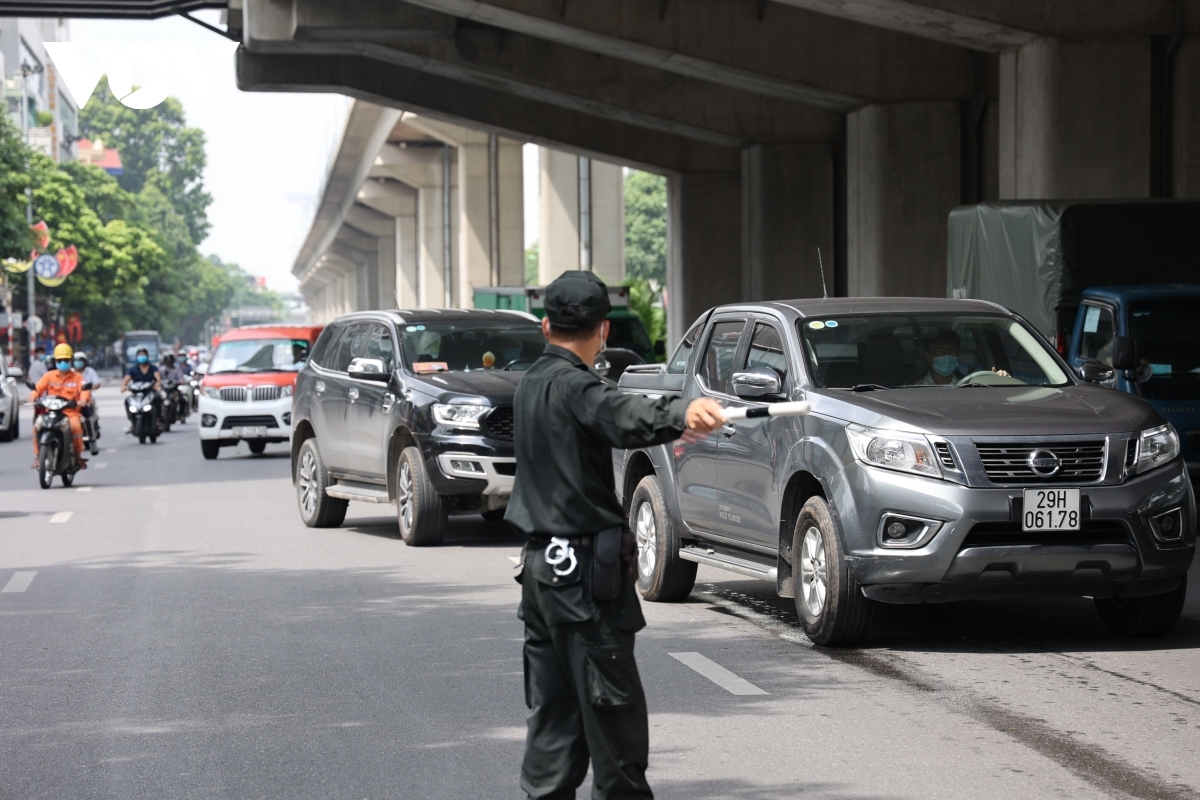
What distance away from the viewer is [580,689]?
4.74 m

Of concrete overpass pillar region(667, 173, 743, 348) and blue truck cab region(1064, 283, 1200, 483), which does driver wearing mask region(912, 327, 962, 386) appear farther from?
concrete overpass pillar region(667, 173, 743, 348)

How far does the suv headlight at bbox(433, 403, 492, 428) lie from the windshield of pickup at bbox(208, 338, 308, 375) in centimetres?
1334

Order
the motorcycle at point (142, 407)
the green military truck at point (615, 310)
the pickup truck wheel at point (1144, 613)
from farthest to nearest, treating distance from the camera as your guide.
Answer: the motorcycle at point (142, 407)
the green military truck at point (615, 310)
the pickup truck wheel at point (1144, 613)

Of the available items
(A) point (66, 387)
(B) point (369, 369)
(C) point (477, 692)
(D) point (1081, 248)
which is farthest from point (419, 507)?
(A) point (66, 387)

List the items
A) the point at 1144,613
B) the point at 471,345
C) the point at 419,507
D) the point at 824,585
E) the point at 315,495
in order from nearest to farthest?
the point at 824,585 → the point at 1144,613 → the point at 419,507 → the point at 471,345 → the point at 315,495

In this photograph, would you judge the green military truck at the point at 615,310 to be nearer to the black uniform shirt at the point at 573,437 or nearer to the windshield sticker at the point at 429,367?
the windshield sticker at the point at 429,367

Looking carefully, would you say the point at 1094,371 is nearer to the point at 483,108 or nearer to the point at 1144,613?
the point at 1144,613

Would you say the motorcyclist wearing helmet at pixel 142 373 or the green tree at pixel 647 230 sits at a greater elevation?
the green tree at pixel 647 230

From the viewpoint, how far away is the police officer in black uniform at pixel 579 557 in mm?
4715

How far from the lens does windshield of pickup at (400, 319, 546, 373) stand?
49.7ft

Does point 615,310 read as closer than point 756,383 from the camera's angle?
No

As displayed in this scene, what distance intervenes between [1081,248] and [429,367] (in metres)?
5.92

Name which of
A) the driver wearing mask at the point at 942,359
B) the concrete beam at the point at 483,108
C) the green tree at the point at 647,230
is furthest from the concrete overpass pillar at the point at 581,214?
the green tree at the point at 647,230

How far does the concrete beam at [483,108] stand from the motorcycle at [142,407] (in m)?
6.26
